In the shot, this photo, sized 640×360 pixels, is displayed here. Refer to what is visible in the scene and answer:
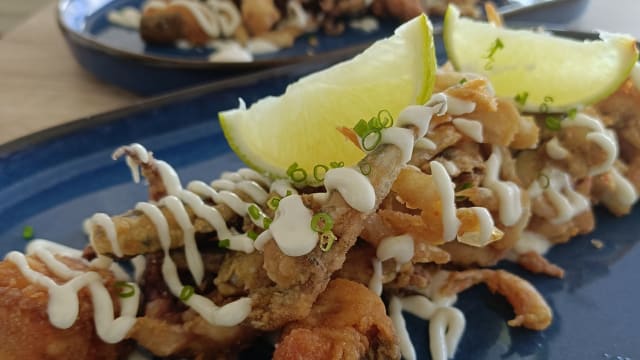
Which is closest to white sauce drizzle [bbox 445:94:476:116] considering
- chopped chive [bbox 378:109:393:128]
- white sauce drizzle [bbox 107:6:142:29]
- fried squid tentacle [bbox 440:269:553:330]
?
chopped chive [bbox 378:109:393:128]

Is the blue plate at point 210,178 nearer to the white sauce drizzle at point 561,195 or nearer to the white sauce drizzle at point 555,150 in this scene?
the white sauce drizzle at point 561,195

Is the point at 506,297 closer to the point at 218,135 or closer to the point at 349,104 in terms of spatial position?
the point at 349,104

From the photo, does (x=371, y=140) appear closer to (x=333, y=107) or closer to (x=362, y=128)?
(x=362, y=128)

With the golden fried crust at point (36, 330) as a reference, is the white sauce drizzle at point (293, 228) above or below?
above

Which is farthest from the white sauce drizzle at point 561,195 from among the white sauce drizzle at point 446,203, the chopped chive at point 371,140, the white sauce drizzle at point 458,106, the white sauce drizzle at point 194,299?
the white sauce drizzle at point 194,299

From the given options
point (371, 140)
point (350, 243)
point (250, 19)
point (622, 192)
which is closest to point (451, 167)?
point (371, 140)

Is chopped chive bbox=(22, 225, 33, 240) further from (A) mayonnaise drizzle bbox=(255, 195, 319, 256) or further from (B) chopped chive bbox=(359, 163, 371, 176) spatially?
(B) chopped chive bbox=(359, 163, 371, 176)
